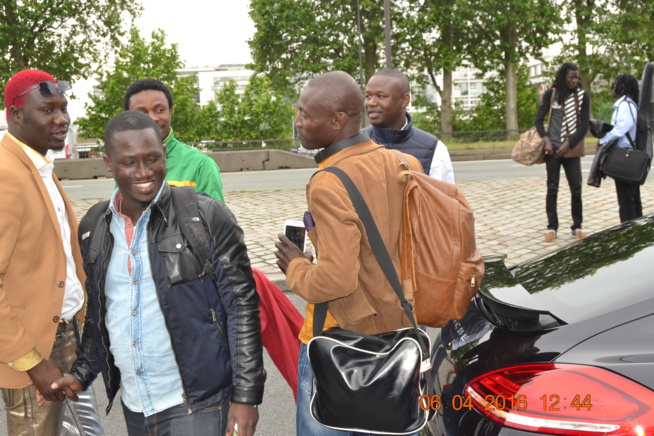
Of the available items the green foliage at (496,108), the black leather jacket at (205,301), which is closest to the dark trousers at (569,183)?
the black leather jacket at (205,301)

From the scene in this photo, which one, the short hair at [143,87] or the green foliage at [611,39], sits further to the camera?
the green foliage at [611,39]

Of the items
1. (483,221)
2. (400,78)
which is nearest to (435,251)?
(400,78)

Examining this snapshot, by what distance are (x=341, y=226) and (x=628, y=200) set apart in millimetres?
6329

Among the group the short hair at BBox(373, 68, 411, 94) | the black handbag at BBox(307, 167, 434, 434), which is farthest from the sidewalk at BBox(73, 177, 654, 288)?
the black handbag at BBox(307, 167, 434, 434)

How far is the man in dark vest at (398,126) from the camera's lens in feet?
13.3

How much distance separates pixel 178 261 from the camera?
2.16m

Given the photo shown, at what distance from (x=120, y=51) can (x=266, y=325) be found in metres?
33.5

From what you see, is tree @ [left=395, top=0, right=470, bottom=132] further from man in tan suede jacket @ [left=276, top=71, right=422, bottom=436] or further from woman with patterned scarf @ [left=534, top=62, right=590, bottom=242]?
man in tan suede jacket @ [left=276, top=71, right=422, bottom=436]

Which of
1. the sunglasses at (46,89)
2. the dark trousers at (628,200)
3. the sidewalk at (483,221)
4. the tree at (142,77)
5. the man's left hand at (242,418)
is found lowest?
the sidewalk at (483,221)

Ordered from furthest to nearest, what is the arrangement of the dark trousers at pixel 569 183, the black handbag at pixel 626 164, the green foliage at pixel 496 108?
the green foliage at pixel 496 108, the dark trousers at pixel 569 183, the black handbag at pixel 626 164

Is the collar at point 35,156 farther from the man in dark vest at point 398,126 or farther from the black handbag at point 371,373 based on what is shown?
the man in dark vest at point 398,126

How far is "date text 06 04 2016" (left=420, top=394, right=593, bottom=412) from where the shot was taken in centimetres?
193

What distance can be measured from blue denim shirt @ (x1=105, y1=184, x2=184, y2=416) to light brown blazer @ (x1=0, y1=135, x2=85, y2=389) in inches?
13.6

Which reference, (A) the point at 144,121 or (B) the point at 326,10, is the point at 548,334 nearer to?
(A) the point at 144,121
